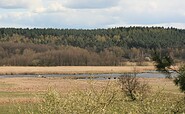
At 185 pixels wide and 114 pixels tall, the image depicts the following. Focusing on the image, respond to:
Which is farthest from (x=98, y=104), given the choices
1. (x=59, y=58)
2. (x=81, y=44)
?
(x=81, y=44)

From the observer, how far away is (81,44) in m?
177

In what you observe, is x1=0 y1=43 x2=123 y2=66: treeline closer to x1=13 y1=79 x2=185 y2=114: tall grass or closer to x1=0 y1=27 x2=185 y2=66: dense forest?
x1=0 y1=27 x2=185 y2=66: dense forest

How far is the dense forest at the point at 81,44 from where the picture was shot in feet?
459

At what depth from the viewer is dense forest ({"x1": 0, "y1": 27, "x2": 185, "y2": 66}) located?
140000 mm

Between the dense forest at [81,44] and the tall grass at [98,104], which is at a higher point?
the tall grass at [98,104]

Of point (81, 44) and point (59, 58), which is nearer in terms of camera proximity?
point (59, 58)

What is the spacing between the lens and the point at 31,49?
6220 inches

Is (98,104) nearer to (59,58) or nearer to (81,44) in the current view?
(59,58)

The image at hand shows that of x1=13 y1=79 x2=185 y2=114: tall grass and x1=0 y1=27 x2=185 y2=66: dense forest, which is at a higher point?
x1=13 y1=79 x2=185 y2=114: tall grass

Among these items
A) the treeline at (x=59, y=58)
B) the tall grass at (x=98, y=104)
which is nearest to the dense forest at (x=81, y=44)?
the treeline at (x=59, y=58)

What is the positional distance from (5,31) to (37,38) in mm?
13669

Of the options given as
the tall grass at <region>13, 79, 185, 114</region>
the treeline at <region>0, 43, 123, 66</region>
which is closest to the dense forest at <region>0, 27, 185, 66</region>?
the treeline at <region>0, 43, 123, 66</region>

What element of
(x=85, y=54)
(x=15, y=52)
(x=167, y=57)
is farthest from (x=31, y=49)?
(x=167, y=57)

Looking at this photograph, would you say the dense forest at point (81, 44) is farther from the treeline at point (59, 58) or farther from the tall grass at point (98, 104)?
the tall grass at point (98, 104)
